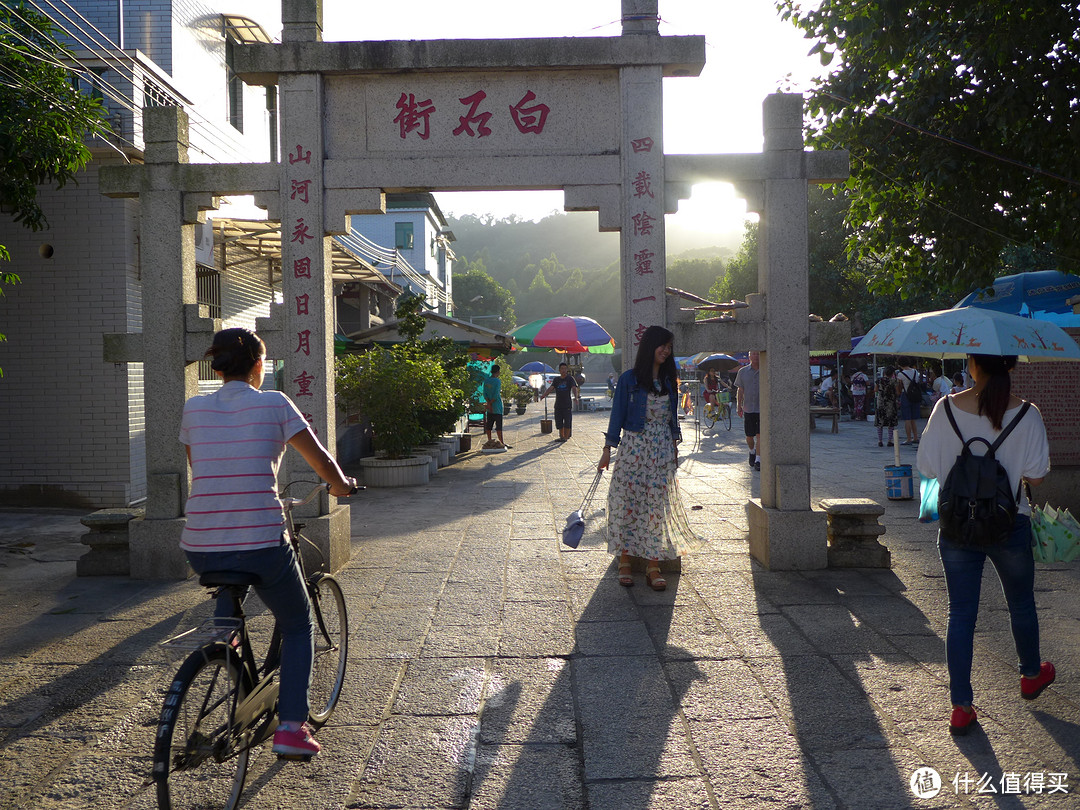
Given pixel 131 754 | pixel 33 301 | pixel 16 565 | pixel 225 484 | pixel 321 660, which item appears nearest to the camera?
pixel 225 484

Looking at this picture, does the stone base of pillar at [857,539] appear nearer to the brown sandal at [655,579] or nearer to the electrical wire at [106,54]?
the brown sandal at [655,579]

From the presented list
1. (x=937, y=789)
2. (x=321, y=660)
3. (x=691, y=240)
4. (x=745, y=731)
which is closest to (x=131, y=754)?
(x=321, y=660)

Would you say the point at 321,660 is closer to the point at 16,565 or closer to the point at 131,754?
the point at 131,754

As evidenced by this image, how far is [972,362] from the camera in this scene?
3.89 m

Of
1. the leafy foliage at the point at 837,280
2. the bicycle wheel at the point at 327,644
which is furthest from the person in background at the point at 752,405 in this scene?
the leafy foliage at the point at 837,280

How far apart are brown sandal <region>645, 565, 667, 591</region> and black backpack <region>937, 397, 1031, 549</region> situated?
2567mm

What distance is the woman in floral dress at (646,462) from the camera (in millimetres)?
6078

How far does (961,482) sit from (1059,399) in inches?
235

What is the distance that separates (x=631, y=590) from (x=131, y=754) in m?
3.47

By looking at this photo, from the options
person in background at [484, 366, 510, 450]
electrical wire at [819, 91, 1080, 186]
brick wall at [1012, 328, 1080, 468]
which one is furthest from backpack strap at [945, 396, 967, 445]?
person in background at [484, 366, 510, 450]

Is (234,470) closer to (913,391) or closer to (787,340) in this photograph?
(787,340)

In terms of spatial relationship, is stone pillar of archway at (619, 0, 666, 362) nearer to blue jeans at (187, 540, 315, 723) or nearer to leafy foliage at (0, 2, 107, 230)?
blue jeans at (187, 540, 315, 723)

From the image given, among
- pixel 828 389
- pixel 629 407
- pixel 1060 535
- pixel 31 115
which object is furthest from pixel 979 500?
pixel 828 389

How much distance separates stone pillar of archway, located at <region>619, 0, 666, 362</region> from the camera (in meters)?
6.67
